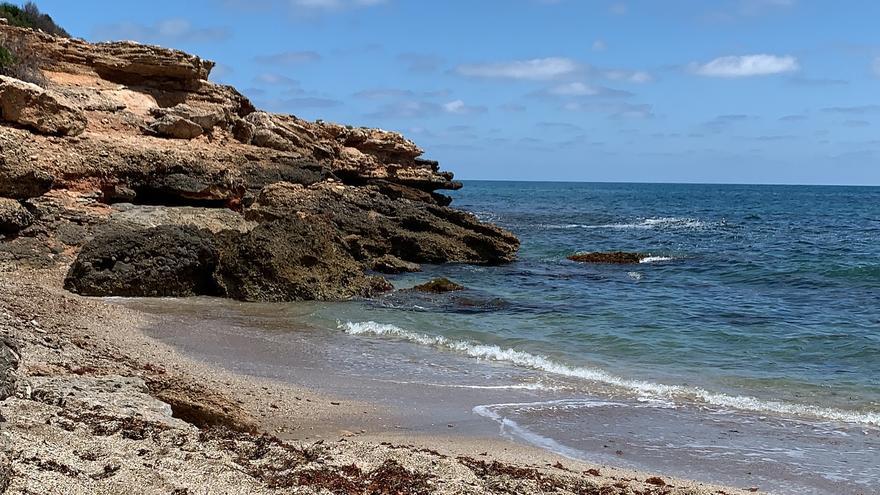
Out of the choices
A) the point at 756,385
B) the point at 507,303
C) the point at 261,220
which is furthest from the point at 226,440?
the point at 261,220

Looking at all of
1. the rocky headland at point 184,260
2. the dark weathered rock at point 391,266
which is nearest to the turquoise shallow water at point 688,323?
the dark weathered rock at point 391,266

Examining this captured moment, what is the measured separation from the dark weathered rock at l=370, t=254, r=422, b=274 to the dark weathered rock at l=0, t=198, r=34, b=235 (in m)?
8.68

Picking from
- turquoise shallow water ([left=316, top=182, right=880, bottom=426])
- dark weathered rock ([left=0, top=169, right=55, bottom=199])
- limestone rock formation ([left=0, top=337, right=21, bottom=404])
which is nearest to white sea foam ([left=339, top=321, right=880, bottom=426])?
turquoise shallow water ([left=316, top=182, right=880, bottom=426])

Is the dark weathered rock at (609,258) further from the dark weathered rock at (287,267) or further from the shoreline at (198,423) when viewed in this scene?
the shoreline at (198,423)

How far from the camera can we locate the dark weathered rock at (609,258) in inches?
1006

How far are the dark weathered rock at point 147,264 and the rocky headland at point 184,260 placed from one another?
0.03 metres

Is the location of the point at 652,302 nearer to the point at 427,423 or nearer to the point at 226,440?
the point at 427,423

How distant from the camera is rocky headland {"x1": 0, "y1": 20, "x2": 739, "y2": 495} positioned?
5.72 metres

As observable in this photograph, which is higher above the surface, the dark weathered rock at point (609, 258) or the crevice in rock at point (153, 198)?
the crevice in rock at point (153, 198)

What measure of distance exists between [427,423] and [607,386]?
3.09 meters

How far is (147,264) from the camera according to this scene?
14.5 meters

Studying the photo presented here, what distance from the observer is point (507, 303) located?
663 inches

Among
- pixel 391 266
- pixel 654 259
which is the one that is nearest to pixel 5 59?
pixel 391 266

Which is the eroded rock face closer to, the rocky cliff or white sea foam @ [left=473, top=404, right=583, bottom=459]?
the rocky cliff
